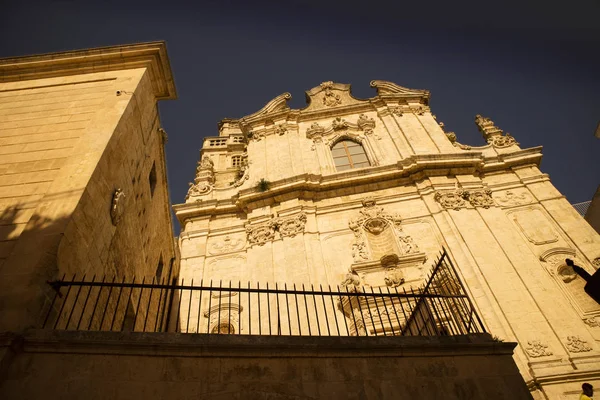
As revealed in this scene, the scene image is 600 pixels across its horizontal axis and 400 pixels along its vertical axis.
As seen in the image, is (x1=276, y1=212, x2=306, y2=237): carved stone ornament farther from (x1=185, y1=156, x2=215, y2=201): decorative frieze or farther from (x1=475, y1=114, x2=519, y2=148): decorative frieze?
(x1=475, y1=114, x2=519, y2=148): decorative frieze

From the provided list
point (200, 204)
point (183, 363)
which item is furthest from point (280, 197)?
point (183, 363)

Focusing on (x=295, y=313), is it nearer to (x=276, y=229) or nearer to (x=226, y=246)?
(x=276, y=229)

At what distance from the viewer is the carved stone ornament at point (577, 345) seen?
8680 mm

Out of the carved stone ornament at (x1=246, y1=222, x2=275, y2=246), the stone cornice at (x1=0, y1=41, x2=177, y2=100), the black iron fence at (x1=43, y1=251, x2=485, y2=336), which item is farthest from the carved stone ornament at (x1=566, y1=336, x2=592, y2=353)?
the stone cornice at (x1=0, y1=41, x2=177, y2=100)

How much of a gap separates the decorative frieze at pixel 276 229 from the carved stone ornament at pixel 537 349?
6.25 metres

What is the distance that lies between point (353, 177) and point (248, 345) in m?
9.56

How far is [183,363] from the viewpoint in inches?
178

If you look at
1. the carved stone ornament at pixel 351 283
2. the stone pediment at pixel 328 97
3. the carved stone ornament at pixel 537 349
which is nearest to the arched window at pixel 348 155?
the stone pediment at pixel 328 97

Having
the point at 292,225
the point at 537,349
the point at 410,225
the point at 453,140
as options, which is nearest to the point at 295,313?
the point at 292,225

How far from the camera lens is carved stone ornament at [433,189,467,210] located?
488 inches

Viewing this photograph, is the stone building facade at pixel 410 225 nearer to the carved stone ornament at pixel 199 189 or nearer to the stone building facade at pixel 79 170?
the carved stone ornament at pixel 199 189

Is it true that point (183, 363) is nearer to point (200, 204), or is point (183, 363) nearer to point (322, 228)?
point (322, 228)

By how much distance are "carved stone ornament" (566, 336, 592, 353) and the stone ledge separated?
5.10m

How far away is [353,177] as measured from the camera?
13.6m
